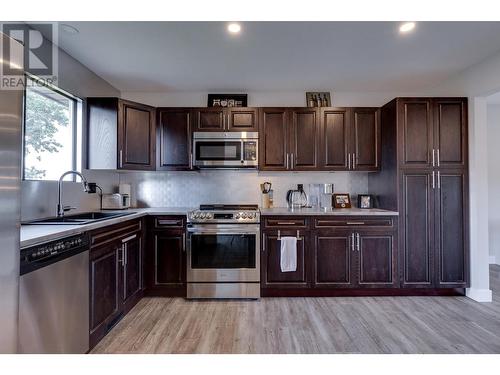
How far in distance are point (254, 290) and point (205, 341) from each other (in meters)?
0.93

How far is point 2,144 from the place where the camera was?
3.96ft

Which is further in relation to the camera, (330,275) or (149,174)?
(149,174)

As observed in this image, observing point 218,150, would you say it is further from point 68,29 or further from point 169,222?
point 68,29

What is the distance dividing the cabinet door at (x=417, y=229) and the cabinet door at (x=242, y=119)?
1844 mm

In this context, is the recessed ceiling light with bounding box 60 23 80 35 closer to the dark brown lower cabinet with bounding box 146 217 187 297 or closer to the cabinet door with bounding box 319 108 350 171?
the dark brown lower cabinet with bounding box 146 217 187 297

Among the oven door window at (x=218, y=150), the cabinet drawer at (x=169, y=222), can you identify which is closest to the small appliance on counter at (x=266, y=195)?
the oven door window at (x=218, y=150)

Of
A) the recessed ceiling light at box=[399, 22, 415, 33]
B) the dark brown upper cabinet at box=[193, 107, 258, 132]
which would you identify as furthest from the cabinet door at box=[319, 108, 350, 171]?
the recessed ceiling light at box=[399, 22, 415, 33]

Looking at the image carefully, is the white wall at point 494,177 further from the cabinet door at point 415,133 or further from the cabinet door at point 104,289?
the cabinet door at point 104,289

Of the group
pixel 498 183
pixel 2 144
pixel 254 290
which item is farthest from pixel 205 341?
pixel 498 183

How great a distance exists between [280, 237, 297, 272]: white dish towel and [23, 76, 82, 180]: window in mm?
2401

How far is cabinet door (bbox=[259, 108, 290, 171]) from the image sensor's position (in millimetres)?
3350

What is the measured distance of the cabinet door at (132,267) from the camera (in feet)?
8.39
